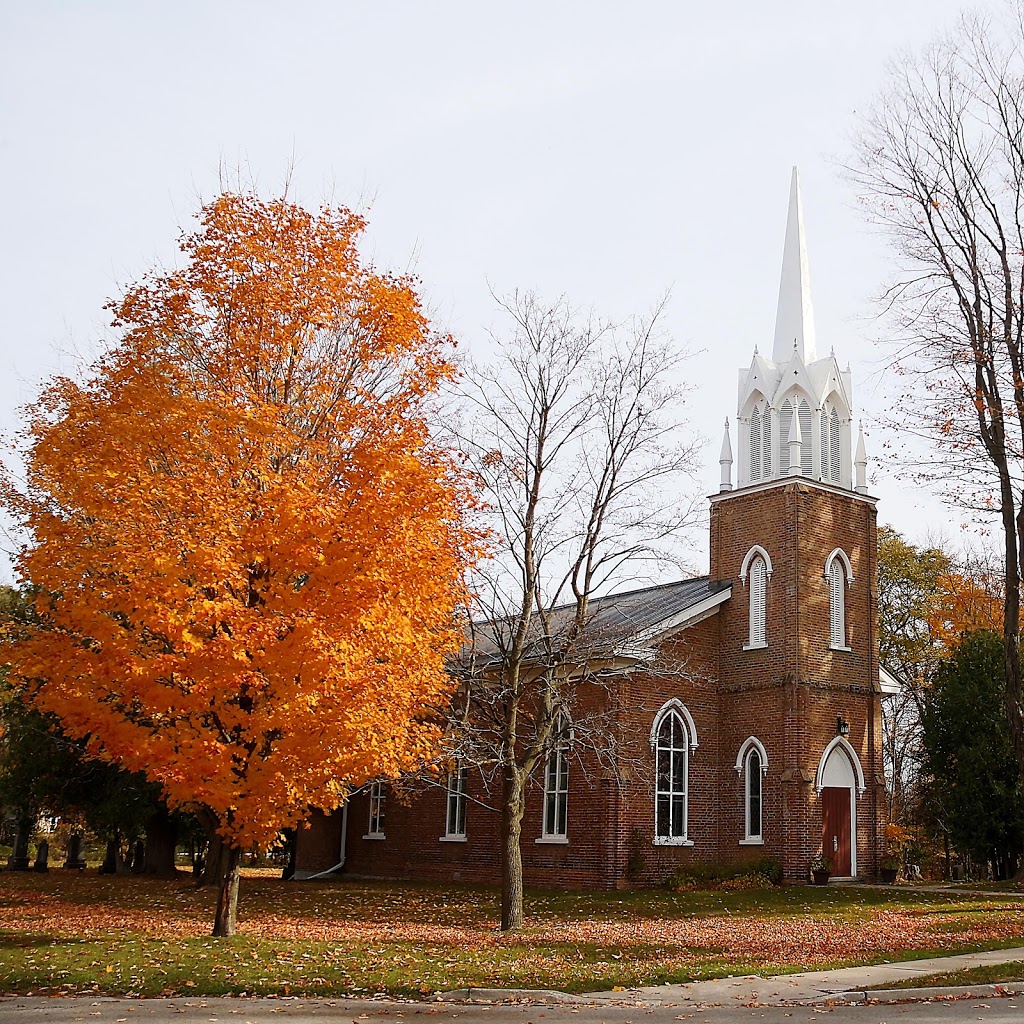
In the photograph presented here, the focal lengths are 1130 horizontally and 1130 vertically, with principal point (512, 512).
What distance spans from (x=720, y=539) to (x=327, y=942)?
644 inches

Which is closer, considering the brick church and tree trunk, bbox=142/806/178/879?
the brick church

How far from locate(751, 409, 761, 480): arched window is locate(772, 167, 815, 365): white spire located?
158 centimetres

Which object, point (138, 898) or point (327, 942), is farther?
point (138, 898)

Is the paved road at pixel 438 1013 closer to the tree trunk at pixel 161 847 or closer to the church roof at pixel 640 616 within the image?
the church roof at pixel 640 616

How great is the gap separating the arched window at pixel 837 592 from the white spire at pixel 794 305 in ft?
17.0

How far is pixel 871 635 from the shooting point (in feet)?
93.7

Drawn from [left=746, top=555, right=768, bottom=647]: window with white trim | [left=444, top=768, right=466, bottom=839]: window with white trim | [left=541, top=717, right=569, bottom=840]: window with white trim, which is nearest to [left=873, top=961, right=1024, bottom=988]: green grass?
[left=541, top=717, right=569, bottom=840]: window with white trim

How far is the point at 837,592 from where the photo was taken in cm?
2817

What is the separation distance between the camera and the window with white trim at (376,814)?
33.2 metres

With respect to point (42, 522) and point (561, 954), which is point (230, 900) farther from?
point (42, 522)

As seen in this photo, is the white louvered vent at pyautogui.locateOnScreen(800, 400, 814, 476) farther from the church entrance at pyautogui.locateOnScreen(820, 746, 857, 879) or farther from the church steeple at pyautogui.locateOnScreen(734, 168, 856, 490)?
the church entrance at pyautogui.locateOnScreen(820, 746, 857, 879)

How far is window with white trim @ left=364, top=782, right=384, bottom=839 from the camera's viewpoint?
33188 millimetres

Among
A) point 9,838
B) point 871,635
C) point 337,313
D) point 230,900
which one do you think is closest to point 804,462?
point 871,635

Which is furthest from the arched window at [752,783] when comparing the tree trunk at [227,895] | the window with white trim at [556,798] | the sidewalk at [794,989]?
the tree trunk at [227,895]
